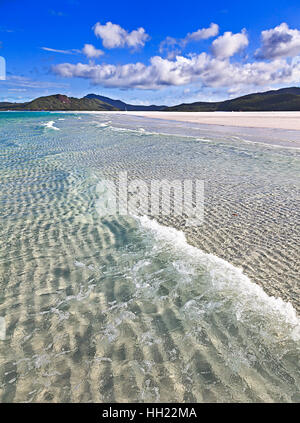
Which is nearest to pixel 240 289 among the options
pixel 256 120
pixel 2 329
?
A: pixel 2 329

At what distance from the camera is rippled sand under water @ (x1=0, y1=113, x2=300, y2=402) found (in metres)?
3.42

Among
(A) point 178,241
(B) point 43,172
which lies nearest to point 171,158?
(B) point 43,172

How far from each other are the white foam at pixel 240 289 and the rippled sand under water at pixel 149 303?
2 centimetres

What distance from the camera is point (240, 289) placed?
5137mm

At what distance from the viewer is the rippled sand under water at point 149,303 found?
3.42m

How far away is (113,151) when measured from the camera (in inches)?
872

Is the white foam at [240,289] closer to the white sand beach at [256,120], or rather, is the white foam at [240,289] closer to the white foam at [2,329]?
the white foam at [2,329]

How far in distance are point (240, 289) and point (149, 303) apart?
1843mm

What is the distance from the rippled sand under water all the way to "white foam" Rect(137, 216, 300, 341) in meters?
0.02

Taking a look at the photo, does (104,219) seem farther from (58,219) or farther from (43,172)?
(43,172)

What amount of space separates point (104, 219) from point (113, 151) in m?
14.5

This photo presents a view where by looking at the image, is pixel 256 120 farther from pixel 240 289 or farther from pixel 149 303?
pixel 149 303

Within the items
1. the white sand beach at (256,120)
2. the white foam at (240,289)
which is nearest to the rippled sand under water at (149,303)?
→ the white foam at (240,289)
